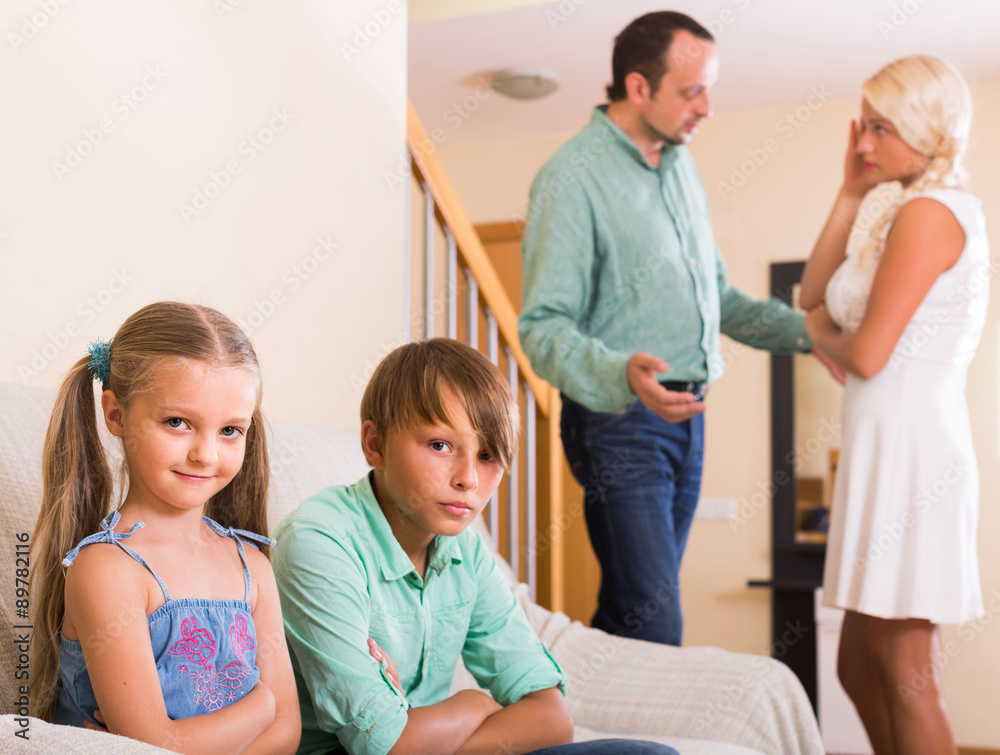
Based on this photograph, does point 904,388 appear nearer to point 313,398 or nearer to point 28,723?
point 313,398

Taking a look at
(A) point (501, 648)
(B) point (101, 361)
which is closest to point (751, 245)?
(A) point (501, 648)

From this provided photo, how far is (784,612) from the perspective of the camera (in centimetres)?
320

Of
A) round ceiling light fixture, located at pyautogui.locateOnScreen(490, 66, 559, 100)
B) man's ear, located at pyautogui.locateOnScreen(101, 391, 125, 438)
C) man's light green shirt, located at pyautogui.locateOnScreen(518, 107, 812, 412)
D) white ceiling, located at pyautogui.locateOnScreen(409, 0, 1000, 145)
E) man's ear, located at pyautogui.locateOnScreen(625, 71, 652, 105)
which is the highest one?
white ceiling, located at pyautogui.locateOnScreen(409, 0, 1000, 145)

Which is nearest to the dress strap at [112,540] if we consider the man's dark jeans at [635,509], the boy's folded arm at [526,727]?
the boy's folded arm at [526,727]

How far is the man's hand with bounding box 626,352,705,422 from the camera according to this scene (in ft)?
4.34

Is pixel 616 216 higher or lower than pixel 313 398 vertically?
higher

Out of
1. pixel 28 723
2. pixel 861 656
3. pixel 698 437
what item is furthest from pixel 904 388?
pixel 28 723

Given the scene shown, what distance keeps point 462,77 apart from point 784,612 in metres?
2.17

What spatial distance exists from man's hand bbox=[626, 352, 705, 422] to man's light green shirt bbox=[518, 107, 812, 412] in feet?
0.48

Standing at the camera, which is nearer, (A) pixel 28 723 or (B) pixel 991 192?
(A) pixel 28 723

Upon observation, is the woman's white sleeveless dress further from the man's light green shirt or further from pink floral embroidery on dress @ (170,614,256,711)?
pink floral embroidery on dress @ (170,614,256,711)

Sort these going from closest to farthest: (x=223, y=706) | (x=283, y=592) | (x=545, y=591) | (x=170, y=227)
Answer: (x=223, y=706) < (x=283, y=592) < (x=170, y=227) < (x=545, y=591)

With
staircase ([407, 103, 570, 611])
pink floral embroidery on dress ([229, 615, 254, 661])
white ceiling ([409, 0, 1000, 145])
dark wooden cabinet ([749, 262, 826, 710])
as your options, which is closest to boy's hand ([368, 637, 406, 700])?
pink floral embroidery on dress ([229, 615, 254, 661])

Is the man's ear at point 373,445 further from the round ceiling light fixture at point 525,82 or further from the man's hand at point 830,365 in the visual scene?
the round ceiling light fixture at point 525,82
